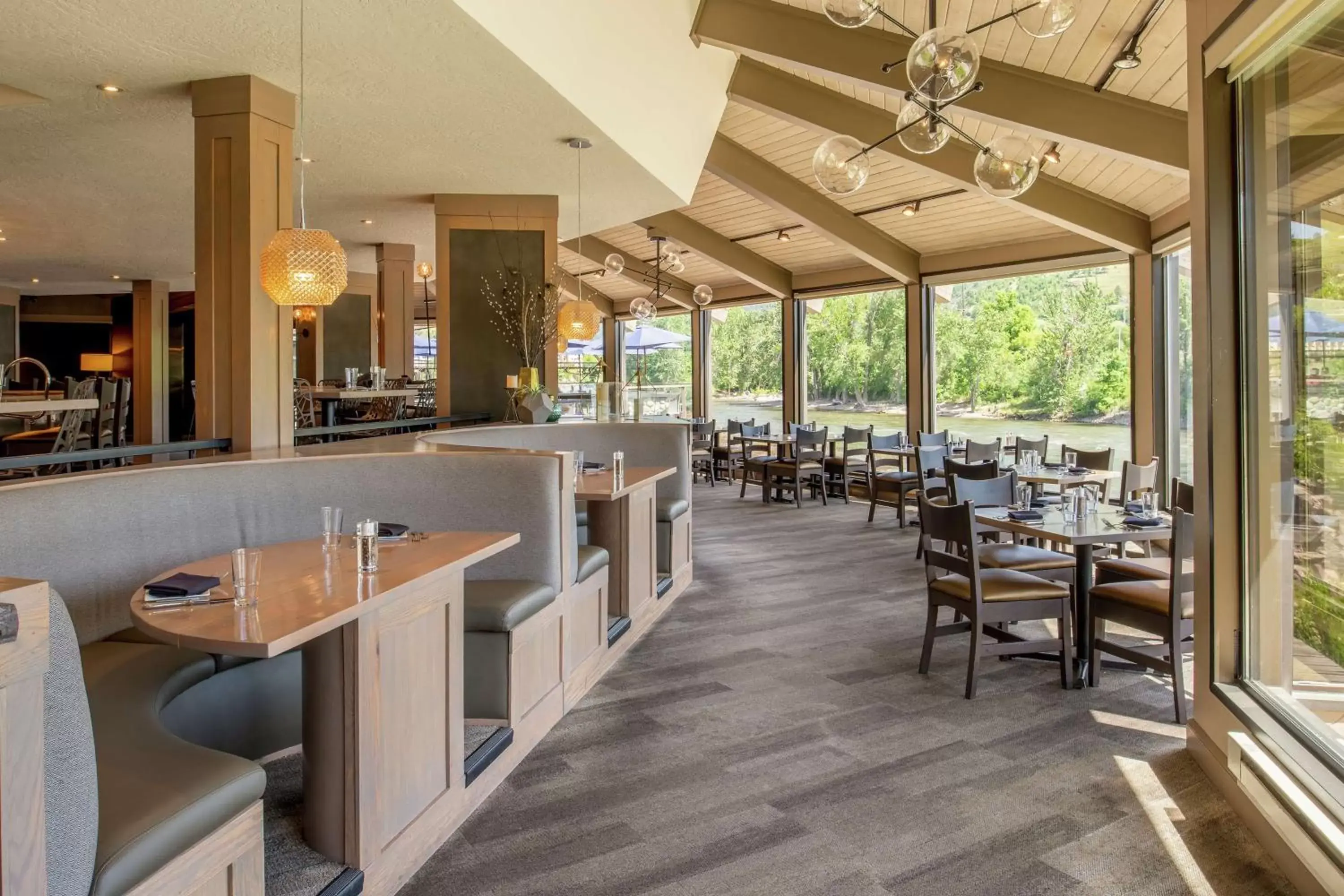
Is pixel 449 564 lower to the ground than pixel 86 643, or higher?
higher

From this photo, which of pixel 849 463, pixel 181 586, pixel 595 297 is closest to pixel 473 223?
pixel 849 463

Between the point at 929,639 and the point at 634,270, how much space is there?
1029 cm

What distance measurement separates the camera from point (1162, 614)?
3.66m

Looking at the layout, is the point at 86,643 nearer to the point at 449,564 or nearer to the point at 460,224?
the point at 449,564

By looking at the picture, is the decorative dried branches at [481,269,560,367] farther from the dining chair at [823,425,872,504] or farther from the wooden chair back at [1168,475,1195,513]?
the wooden chair back at [1168,475,1195,513]

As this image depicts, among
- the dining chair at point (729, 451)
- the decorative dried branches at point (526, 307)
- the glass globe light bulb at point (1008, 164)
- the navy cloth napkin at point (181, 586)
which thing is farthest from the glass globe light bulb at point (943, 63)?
the dining chair at point (729, 451)

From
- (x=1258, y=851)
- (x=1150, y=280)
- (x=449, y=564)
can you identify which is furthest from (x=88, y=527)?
(x=1150, y=280)

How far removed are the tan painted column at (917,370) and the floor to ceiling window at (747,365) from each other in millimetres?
2416

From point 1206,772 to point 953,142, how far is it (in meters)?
5.25

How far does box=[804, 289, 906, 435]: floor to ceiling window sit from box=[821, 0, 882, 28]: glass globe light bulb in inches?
289

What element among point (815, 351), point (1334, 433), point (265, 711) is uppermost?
point (815, 351)

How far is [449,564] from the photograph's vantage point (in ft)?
8.36

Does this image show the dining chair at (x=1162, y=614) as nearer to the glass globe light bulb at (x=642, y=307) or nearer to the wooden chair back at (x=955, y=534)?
the wooden chair back at (x=955, y=534)

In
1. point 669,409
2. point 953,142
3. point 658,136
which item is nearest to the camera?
point 658,136
